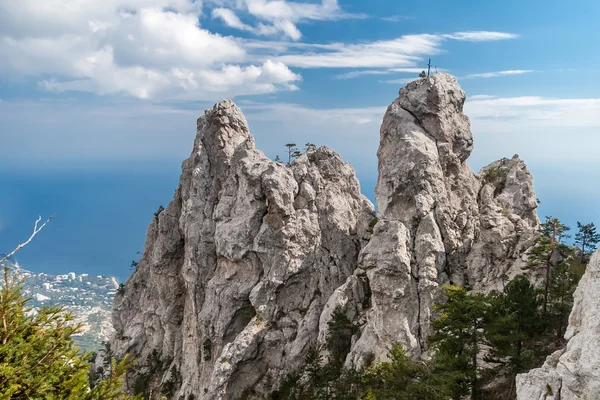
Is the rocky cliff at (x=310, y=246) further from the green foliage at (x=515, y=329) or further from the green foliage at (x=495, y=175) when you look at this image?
the green foliage at (x=515, y=329)

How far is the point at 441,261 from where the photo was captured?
1746 inches

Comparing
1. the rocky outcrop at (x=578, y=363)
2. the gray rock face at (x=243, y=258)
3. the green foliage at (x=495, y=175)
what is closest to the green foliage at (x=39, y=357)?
the rocky outcrop at (x=578, y=363)

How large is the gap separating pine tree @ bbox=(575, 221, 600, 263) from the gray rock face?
81.0 feet

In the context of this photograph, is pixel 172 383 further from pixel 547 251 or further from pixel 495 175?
pixel 495 175

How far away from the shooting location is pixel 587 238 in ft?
142

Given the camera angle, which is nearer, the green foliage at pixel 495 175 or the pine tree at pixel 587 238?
the pine tree at pixel 587 238

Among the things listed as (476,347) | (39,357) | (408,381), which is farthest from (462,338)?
(39,357)

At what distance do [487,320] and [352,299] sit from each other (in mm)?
22000

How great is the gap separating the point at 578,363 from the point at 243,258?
149 ft

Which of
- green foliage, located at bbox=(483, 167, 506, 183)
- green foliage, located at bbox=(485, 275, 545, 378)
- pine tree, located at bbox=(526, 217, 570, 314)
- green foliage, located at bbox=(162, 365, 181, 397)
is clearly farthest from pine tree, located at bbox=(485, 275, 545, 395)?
green foliage, located at bbox=(162, 365, 181, 397)

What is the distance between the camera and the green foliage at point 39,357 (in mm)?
12898

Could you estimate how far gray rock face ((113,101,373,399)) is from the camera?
175ft

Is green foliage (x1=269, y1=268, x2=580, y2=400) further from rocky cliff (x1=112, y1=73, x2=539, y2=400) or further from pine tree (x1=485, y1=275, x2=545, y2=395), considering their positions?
rocky cliff (x1=112, y1=73, x2=539, y2=400)

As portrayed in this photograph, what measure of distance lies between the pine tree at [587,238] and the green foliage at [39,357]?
45.5 metres
